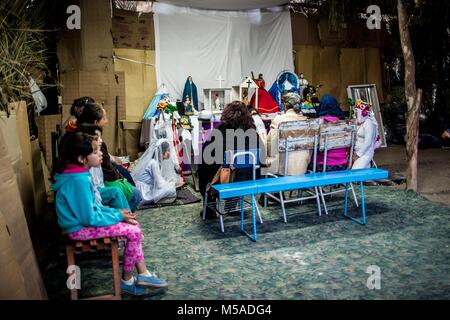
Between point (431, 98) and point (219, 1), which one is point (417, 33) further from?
point (219, 1)

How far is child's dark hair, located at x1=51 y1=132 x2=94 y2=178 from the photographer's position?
3.10 m

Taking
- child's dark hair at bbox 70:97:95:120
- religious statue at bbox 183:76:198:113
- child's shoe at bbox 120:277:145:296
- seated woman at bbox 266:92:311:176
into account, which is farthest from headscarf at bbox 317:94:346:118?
child's shoe at bbox 120:277:145:296

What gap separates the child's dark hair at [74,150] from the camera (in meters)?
3.10

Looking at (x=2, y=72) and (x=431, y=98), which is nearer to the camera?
(x=2, y=72)

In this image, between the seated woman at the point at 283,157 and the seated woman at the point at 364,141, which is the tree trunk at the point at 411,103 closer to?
the seated woman at the point at 364,141

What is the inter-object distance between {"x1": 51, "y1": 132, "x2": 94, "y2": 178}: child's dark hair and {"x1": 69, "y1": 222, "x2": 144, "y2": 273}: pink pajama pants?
1.57ft

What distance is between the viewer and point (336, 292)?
3322 millimetres

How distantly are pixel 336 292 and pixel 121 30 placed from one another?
6.59 metres

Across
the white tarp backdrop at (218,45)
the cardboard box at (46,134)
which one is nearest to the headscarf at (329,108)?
the white tarp backdrop at (218,45)

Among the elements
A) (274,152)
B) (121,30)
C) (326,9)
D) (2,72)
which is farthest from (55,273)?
(326,9)

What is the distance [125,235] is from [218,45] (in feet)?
21.6

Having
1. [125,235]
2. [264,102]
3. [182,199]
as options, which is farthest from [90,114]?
[264,102]

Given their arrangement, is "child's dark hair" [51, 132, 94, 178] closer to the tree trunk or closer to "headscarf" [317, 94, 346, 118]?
"headscarf" [317, 94, 346, 118]
